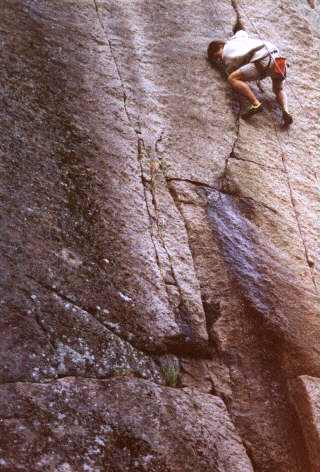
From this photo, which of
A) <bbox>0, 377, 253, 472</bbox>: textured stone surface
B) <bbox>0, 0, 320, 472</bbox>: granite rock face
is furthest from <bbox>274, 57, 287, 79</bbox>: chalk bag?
<bbox>0, 377, 253, 472</bbox>: textured stone surface

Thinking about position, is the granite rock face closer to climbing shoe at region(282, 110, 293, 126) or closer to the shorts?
climbing shoe at region(282, 110, 293, 126)

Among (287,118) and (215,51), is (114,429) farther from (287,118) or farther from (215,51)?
(215,51)

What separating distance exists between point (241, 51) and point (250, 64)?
0.22 m

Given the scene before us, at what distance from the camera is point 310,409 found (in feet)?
13.3

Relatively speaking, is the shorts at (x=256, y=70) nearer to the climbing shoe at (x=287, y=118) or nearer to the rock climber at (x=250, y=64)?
the rock climber at (x=250, y=64)

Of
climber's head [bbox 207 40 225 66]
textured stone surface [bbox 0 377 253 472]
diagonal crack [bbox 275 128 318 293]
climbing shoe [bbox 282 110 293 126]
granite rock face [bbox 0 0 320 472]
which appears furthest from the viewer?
climber's head [bbox 207 40 225 66]

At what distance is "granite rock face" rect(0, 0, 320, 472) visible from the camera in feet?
10.6

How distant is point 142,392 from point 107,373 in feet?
0.92

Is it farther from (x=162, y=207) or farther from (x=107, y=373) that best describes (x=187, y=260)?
(x=107, y=373)

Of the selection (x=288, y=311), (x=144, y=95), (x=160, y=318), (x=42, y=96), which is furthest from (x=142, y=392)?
(x=144, y=95)

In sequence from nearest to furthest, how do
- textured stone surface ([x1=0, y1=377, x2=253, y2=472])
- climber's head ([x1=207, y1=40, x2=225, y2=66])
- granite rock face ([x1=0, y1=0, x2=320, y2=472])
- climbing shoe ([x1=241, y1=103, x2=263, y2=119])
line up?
textured stone surface ([x1=0, y1=377, x2=253, y2=472]) → granite rock face ([x1=0, y1=0, x2=320, y2=472]) → climbing shoe ([x1=241, y1=103, x2=263, y2=119]) → climber's head ([x1=207, y1=40, x2=225, y2=66])

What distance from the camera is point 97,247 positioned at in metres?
4.09

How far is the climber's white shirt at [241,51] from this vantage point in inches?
260

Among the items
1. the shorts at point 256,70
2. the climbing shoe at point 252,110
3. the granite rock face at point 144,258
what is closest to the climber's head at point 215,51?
the granite rock face at point 144,258
